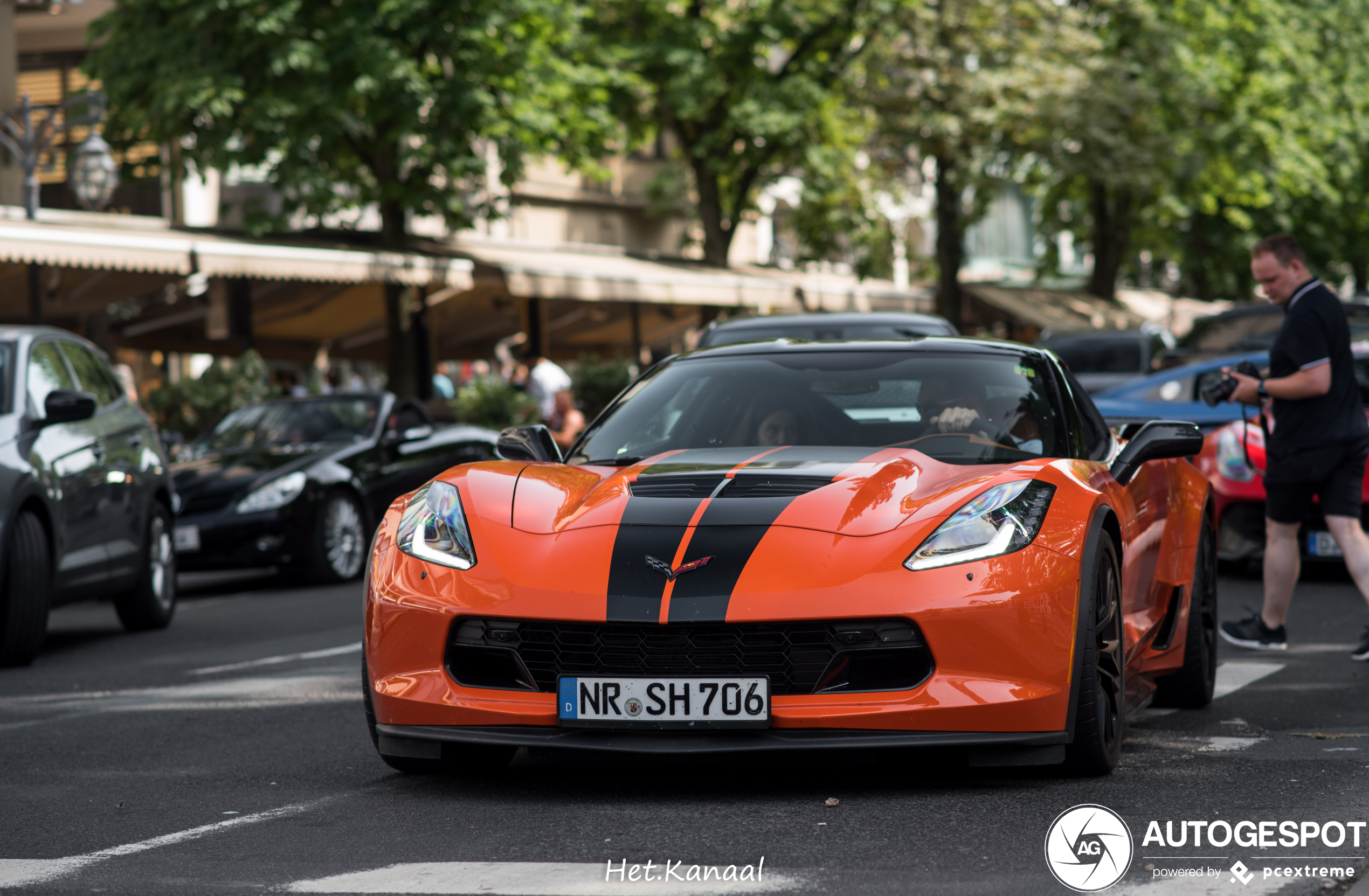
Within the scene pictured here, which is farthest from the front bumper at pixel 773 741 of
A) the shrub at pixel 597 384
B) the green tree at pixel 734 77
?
the green tree at pixel 734 77

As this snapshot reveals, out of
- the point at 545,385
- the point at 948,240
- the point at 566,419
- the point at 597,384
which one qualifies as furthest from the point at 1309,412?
the point at 948,240

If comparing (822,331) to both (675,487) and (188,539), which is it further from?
(675,487)

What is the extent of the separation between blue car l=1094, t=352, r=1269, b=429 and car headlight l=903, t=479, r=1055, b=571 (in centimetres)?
786

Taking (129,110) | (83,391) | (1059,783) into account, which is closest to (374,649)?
(1059,783)

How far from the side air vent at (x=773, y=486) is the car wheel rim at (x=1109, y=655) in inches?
32.6

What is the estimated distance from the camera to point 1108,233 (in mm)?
42812

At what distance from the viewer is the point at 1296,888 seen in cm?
393

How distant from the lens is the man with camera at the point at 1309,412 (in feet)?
26.4

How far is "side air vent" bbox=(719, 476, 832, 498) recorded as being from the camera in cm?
509

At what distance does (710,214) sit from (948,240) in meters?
5.24

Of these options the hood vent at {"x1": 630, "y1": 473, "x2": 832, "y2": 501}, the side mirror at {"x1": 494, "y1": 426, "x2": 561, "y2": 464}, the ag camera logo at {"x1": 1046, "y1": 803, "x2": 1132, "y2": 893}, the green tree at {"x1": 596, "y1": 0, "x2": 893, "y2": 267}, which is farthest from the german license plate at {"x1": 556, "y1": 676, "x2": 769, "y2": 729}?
the green tree at {"x1": 596, "y1": 0, "x2": 893, "y2": 267}

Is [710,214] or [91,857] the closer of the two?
[91,857]

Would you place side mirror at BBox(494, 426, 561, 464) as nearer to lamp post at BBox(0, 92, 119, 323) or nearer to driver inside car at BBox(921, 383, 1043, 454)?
driver inside car at BBox(921, 383, 1043, 454)

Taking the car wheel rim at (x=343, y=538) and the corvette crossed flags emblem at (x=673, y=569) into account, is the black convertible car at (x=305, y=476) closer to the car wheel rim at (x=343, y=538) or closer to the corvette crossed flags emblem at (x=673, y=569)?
the car wheel rim at (x=343, y=538)
